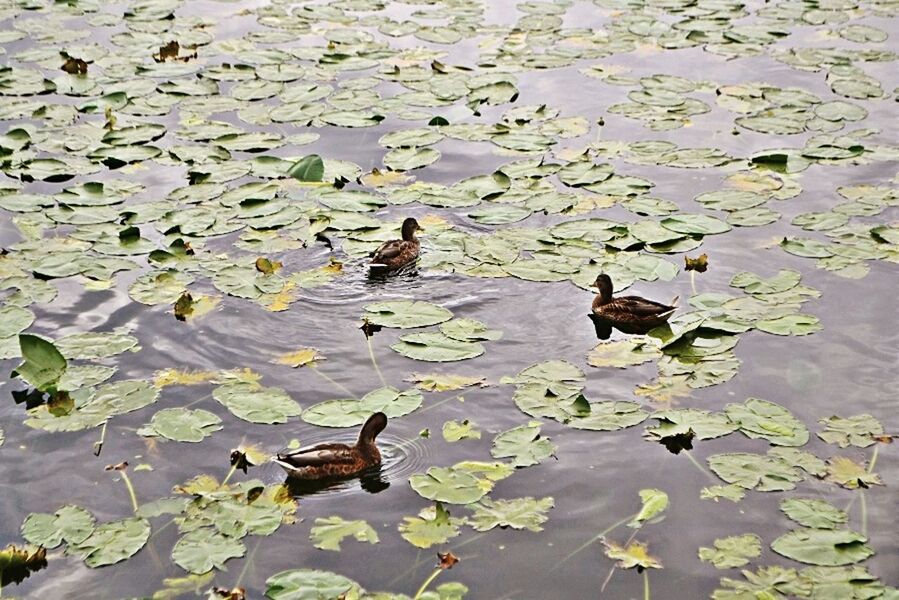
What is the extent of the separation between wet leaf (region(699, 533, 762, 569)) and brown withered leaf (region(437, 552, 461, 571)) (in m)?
1.17

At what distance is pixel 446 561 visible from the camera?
5441mm

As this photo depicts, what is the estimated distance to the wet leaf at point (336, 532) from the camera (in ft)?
18.4

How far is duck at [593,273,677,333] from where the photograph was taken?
7402 millimetres

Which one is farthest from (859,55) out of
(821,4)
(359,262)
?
(359,262)

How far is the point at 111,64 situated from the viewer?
39.9ft

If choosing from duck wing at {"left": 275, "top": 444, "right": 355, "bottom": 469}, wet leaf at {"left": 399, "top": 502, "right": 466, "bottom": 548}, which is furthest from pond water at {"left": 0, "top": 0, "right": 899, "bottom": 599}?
Result: duck wing at {"left": 275, "top": 444, "right": 355, "bottom": 469}

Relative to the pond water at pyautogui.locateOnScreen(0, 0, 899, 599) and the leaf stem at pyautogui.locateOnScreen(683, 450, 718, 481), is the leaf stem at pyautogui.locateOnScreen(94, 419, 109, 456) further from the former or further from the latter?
the leaf stem at pyautogui.locateOnScreen(683, 450, 718, 481)

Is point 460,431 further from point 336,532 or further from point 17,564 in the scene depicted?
point 17,564

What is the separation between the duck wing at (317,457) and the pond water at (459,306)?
0.15 metres

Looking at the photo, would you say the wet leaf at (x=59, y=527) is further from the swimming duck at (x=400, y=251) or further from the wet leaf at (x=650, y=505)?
the swimming duck at (x=400, y=251)

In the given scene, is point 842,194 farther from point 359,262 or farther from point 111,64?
point 111,64

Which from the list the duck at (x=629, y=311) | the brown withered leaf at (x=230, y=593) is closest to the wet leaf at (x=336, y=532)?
the brown withered leaf at (x=230, y=593)

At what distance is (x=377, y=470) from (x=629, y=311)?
2144 millimetres

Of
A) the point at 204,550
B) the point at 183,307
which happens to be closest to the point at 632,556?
the point at 204,550
